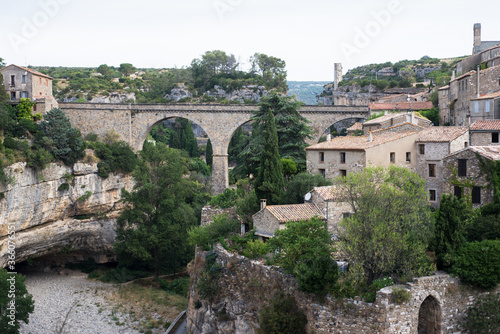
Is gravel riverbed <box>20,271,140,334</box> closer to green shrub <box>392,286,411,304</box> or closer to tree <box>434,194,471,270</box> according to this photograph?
A: green shrub <box>392,286,411,304</box>

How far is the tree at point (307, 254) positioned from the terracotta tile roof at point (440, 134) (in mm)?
9841

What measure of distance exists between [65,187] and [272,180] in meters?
19.5

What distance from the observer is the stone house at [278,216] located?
20656 millimetres

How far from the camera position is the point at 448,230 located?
16.8 meters

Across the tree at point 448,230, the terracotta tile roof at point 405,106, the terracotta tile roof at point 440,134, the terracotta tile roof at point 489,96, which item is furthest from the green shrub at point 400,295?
the terracotta tile roof at point 405,106

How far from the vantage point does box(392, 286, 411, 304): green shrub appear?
49.1 feet

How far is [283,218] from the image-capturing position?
20.7 metres

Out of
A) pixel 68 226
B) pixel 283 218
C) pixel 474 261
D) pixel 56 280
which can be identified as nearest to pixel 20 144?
pixel 68 226

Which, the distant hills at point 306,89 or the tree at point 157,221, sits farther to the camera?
the distant hills at point 306,89

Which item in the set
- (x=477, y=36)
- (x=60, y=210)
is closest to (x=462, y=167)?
(x=60, y=210)

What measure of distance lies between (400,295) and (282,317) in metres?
3.65

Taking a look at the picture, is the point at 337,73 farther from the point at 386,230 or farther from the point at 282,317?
the point at 282,317

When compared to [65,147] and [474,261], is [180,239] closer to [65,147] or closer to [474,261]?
[65,147]

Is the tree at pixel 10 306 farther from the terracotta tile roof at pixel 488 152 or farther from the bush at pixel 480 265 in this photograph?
the terracotta tile roof at pixel 488 152
